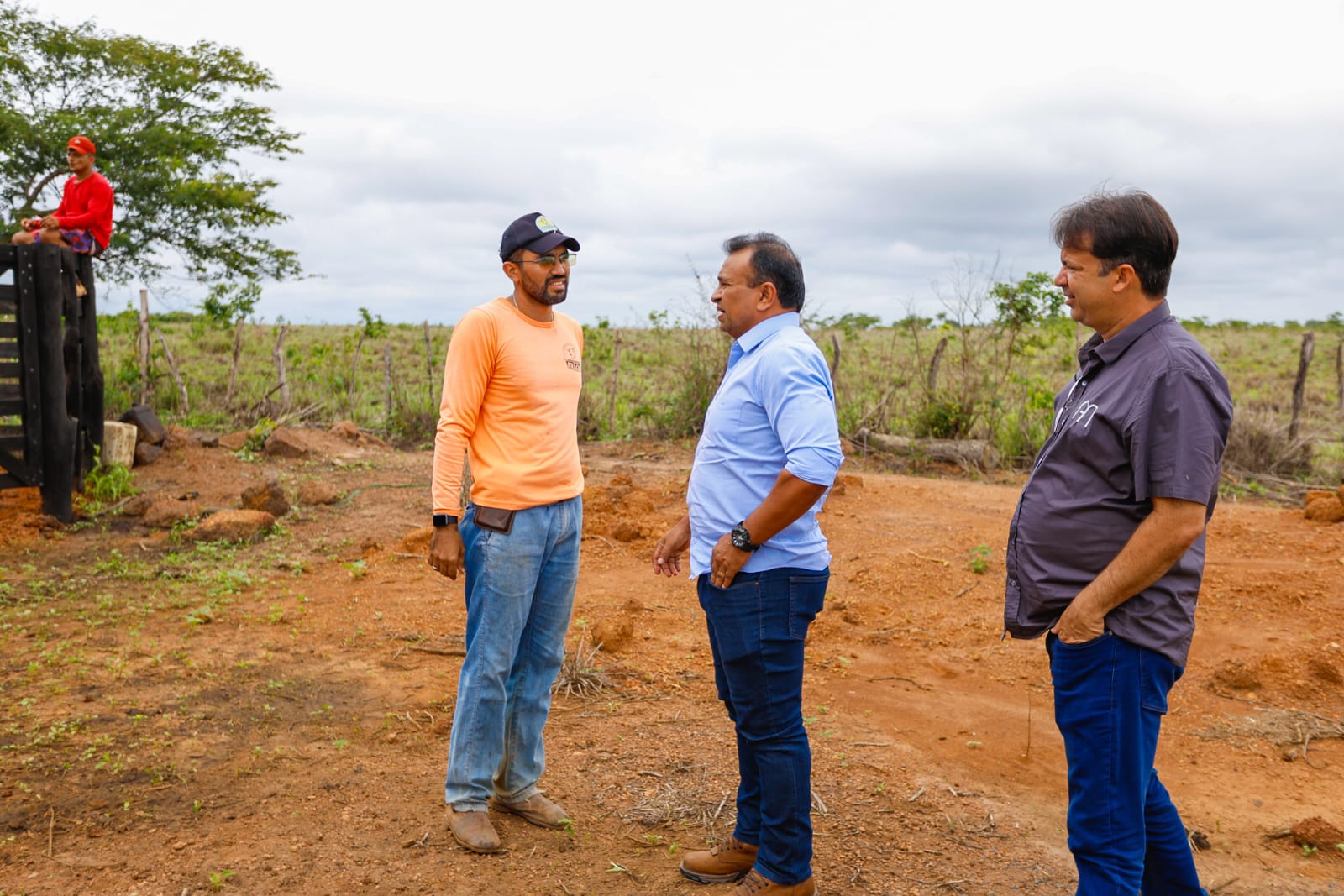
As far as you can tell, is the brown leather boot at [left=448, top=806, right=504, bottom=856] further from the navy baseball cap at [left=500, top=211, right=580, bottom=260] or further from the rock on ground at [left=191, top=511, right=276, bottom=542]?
the rock on ground at [left=191, top=511, right=276, bottom=542]

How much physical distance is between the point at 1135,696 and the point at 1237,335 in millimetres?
40692

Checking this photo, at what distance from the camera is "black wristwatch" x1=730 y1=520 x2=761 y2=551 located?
2838mm

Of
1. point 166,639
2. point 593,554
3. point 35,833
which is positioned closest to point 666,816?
point 35,833

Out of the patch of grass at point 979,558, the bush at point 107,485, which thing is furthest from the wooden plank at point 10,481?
the patch of grass at point 979,558

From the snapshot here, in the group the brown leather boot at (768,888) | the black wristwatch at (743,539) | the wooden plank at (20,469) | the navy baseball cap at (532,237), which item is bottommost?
the brown leather boot at (768,888)

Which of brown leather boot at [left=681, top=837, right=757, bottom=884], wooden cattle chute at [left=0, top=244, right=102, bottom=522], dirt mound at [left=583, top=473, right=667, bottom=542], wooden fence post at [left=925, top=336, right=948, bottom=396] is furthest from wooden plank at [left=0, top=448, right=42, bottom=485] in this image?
wooden fence post at [left=925, top=336, right=948, bottom=396]

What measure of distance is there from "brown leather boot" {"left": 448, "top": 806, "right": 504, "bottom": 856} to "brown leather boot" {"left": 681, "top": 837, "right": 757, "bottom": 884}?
66 cm

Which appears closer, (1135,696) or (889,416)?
(1135,696)

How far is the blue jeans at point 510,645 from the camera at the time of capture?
341 cm

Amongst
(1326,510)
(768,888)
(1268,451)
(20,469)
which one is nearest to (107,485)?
(20,469)

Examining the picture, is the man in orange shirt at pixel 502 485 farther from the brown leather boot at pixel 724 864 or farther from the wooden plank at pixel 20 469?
the wooden plank at pixel 20 469

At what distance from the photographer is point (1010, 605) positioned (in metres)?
2.64

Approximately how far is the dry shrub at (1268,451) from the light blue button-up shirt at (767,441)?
10.7 m

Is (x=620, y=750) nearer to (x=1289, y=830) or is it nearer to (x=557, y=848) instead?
(x=557, y=848)
